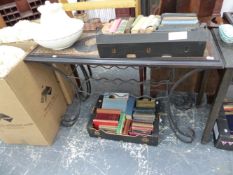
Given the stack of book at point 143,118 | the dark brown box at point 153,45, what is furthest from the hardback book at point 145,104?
the dark brown box at point 153,45

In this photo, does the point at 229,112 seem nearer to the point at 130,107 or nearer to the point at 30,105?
the point at 130,107

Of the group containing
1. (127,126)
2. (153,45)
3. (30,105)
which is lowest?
(127,126)

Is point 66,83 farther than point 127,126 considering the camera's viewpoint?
Yes

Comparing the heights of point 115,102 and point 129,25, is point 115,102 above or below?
below

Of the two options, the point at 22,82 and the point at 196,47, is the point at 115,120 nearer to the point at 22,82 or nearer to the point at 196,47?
the point at 22,82

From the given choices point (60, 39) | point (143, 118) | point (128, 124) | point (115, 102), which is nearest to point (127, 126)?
point (128, 124)

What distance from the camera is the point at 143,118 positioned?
1360mm

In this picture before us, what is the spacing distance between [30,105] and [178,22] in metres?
0.95

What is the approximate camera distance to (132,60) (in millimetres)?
904

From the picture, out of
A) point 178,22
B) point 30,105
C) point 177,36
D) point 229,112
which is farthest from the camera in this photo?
point 229,112

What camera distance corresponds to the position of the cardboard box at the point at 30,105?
1.06 m

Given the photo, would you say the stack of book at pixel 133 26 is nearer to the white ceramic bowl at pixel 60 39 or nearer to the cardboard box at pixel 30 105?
the white ceramic bowl at pixel 60 39

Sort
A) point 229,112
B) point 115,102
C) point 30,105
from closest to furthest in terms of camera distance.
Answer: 1. point 30,105
2. point 229,112
3. point 115,102

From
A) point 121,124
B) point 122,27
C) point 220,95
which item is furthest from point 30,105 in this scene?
point 220,95
